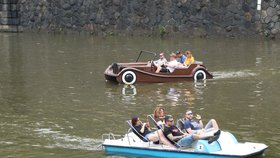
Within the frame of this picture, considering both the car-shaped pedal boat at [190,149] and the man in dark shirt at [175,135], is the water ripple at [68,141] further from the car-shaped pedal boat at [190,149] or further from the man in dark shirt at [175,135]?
the man in dark shirt at [175,135]

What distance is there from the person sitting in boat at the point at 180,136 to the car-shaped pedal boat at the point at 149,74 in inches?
306

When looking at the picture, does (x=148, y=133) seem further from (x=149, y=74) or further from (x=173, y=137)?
(x=149, y=74)

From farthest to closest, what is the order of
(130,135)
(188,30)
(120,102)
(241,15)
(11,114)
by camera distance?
(188,30), (241,15), (120,102), (11,114), (130,135)

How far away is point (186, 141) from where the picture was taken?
11328mm

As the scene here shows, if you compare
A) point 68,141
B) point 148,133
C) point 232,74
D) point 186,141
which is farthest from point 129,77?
point 186,141

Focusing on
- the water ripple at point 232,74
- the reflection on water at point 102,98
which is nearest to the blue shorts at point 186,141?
the reflection on water at point 102,98

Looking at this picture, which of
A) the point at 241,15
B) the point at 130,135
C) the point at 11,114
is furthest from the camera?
the point at 241,15

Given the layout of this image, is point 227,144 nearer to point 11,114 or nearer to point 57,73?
point 11,114

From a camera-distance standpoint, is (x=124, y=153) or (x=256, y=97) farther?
(x=256, y=97)

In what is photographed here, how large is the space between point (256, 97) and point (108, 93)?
4233mm

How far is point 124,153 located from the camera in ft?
38.1

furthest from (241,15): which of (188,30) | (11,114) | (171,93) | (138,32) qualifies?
(11,114)

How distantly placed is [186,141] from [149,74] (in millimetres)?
8395

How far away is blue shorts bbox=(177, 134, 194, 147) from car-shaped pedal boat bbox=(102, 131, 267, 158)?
8 cm
